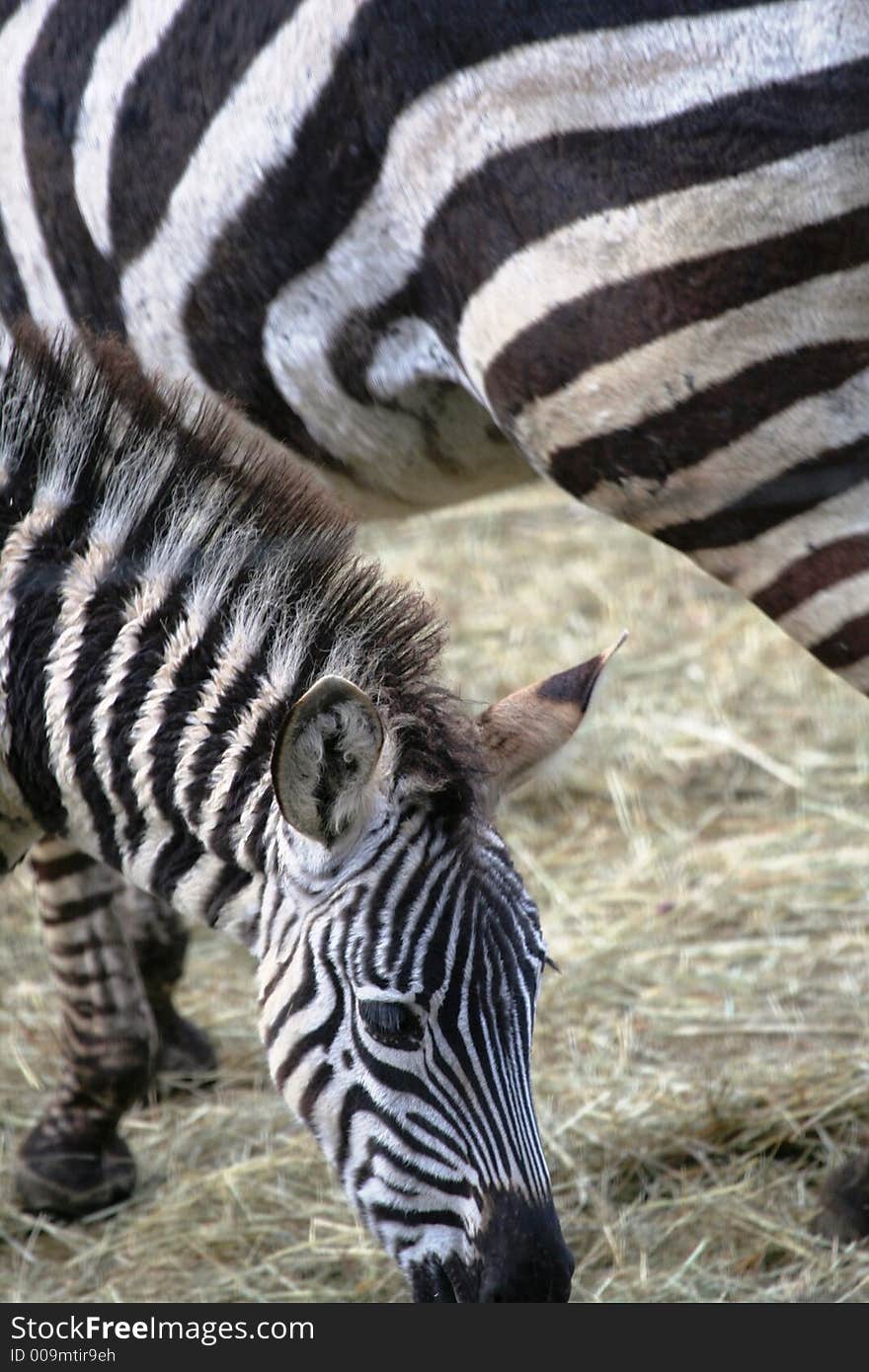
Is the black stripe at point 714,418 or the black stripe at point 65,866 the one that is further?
the black stripe at point 65,866

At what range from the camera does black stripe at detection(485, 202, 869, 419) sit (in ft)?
11.0

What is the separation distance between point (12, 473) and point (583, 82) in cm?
149

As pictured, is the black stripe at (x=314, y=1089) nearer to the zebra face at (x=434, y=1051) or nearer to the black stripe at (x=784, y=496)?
the zebra face at (x=434, y=1051)

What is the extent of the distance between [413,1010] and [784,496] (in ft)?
4.45

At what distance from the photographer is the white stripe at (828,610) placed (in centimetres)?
352

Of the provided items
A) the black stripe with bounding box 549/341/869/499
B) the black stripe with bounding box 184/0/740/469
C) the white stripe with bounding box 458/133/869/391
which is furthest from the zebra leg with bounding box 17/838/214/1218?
the white stripe with bounding box 458/133/869/391

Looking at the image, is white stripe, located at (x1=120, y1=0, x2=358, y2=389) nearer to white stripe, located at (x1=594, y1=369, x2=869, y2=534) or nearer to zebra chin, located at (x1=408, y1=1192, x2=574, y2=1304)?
white stripe, located at (x1=594, y1=369, x2=869, y2=534)

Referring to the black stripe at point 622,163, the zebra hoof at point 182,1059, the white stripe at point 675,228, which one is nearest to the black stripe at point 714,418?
the white stripe at point 675,228

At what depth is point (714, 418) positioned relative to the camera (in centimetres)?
348

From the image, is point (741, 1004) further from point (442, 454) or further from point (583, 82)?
point (583, 82)

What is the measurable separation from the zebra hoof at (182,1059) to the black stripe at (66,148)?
2496mm

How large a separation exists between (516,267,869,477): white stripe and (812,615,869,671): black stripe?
23.9 inches

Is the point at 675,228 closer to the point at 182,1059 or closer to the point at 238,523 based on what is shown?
the point at 238,523

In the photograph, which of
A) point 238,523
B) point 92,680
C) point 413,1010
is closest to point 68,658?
point 92,680
